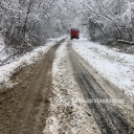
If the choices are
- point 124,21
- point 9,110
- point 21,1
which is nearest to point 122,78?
point 9,110

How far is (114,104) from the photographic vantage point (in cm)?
302

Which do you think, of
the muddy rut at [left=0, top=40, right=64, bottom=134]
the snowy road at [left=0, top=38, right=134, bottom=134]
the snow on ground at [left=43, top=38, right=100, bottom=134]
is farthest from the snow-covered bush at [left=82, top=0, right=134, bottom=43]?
the muddy rut at [left=0, top=40, right=64, bottom=134]

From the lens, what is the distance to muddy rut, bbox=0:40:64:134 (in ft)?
7.77

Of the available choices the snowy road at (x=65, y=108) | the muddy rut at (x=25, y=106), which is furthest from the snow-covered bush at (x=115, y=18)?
the muddy rut at (x=25, y=106)

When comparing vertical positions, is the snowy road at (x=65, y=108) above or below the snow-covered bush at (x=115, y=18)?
below

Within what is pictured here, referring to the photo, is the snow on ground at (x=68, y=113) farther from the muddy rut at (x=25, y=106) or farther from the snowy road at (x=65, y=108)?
the muddy rut at (x=25, y=106)

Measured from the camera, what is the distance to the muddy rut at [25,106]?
2369mm

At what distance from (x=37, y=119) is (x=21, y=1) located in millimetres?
13189

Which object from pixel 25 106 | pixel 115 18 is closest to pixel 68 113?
pixel 25 106

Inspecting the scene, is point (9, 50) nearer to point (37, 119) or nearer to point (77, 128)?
point (37, 119)

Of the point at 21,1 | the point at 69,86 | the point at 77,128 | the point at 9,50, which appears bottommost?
the point at 77,128

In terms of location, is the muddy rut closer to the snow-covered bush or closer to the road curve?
the road curve

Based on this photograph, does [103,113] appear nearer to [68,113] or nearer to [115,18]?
[68,113]

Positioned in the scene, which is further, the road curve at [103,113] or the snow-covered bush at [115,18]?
the snow-covered bush at [115,18]
